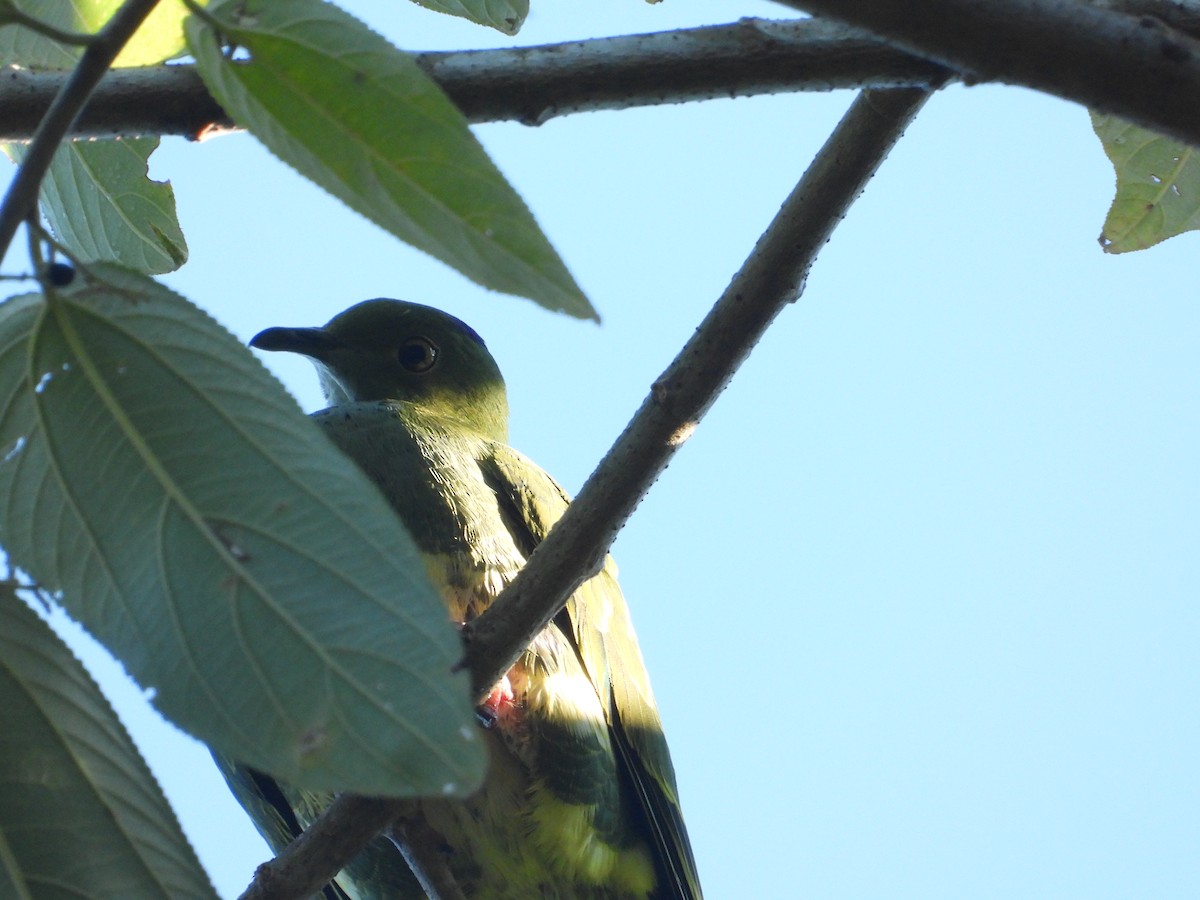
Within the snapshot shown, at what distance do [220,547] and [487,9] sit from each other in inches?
55.2

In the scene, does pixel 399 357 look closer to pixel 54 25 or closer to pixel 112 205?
pixel 112 205

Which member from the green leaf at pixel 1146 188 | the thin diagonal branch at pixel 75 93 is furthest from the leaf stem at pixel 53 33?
the green leaf at pixel 1146 188

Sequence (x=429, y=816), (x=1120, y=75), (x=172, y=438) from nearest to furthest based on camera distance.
→ (x=1120, y=75) → (x=172, y=438) → (x=429, y=816)

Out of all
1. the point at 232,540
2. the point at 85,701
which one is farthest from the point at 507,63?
the point at 85,701

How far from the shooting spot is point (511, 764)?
10.1 ft

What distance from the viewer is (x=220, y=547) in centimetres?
123

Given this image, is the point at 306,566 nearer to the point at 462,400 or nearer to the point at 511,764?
the point at 511,764

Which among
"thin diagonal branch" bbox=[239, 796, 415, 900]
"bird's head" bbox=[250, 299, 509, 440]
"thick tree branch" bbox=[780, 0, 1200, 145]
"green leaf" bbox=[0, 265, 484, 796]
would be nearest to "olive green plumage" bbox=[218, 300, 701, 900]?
"bird's head" bbox=[250, 299, 509, 440]

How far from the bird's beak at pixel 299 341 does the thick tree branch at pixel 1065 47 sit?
3318 mm

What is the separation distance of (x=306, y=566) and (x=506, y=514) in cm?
223

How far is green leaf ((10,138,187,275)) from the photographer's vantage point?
2340mm

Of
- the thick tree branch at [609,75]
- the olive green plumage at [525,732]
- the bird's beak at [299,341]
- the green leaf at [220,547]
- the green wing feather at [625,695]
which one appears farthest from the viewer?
the bird's beak at [299,341]

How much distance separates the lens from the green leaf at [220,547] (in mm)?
1114

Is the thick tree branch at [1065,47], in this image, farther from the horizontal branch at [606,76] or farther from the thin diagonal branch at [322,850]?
the thin diagonal branch at [322,850]
